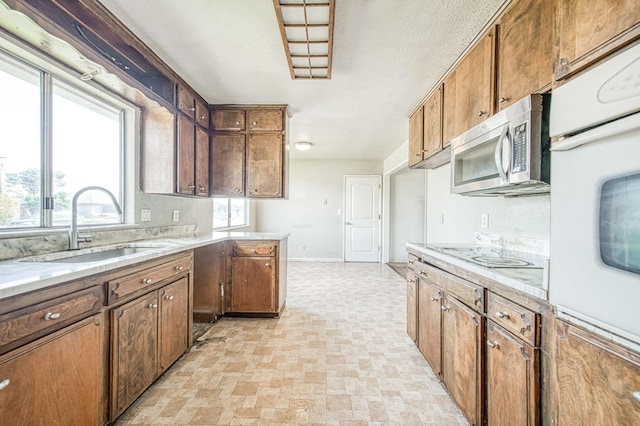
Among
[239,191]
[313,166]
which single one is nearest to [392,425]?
[239,191]

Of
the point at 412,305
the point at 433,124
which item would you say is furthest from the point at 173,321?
the point at 433,124

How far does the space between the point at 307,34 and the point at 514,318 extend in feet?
6.35

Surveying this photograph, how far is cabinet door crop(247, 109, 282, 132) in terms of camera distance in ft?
10.7

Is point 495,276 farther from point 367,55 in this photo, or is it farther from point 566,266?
point 367,55

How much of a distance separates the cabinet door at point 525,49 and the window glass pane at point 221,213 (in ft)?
13.6

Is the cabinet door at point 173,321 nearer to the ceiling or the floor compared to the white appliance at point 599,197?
nearer to the floor

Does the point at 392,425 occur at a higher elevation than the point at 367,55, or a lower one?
lower

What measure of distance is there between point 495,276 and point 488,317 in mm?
222

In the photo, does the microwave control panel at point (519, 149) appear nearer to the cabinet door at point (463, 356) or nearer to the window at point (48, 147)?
the cabinet door at point (463, 356)

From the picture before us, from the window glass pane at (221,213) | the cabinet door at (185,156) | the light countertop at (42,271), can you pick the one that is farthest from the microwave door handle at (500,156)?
the window glass pane at (221,213)

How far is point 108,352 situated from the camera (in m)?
1.41

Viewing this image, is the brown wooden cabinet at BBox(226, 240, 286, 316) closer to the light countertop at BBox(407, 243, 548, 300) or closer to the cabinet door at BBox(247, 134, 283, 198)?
the cabinet door at BBox(247, 134, 283, 198)

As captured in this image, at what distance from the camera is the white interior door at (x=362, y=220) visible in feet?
21.6

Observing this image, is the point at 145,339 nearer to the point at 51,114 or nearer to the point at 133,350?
the point at 133,350
